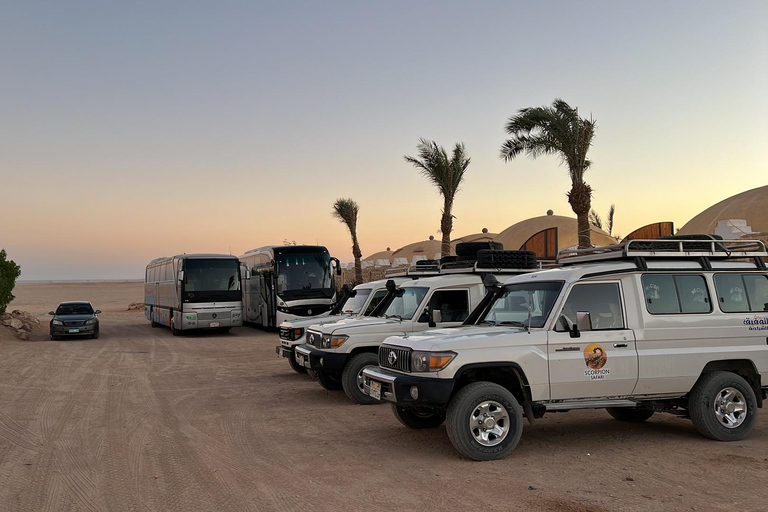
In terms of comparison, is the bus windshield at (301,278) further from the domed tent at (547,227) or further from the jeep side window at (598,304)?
the domed tent at (547,227)

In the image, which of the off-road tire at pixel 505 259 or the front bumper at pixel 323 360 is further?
the off-road tire at pixel 505 259

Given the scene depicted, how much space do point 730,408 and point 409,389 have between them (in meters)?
4.05

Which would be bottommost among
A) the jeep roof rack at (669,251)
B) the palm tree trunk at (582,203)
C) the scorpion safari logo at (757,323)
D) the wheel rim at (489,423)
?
the wheel rim at (489,423)

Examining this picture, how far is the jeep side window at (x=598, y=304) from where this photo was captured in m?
7.92

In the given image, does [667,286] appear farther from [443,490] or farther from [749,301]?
[443,490]

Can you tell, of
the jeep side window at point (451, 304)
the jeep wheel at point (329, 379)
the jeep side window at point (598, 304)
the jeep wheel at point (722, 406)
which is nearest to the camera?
the jeep side window at point (598, 304)

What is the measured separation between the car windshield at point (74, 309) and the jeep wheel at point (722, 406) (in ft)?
81.2

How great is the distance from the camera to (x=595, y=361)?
7746 mm

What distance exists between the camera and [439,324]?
35.5 ft

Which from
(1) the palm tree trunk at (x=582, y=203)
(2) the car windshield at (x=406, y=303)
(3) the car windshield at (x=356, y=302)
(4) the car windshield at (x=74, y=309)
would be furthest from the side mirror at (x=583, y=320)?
(4) the car windshield at (x=74, y=309)

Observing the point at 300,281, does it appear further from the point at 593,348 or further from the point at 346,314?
the point at 593,348

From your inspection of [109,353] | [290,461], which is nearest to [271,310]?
[109,353]

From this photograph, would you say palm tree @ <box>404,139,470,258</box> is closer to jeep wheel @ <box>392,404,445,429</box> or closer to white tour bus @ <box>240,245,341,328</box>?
white tour bus @ <box>240,245,341,328</box>

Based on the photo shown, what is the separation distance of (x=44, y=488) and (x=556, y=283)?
5877 millimetres
